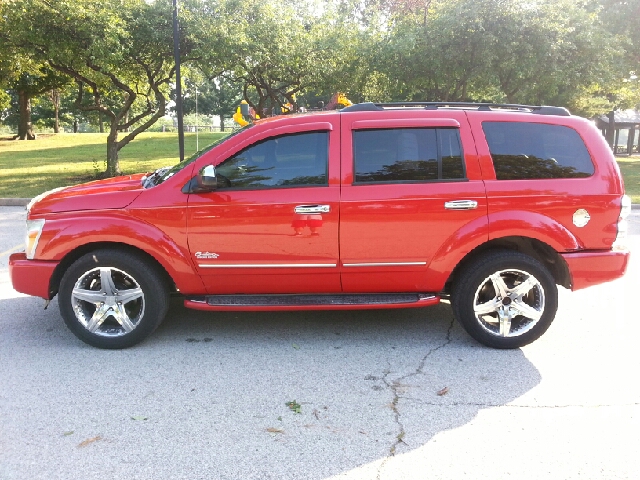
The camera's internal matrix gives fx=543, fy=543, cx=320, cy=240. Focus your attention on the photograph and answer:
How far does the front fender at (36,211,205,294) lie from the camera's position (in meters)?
4.14

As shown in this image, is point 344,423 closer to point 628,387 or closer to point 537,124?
point 628,387

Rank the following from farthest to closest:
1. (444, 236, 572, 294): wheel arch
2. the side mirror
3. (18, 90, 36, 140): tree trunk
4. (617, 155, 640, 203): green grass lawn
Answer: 1. (18, 90, 36, 140): tree trunk
2. (617, 155, 640, 203): green grass lawn
3. (444, 236, 572, 294): wheel arch
4. the side mirror

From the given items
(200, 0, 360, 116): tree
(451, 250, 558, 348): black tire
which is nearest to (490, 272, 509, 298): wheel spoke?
(451, 250, 558, 348): black tire

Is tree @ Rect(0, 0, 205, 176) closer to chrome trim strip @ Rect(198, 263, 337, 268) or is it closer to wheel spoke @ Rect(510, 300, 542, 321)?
chrome trim strip @ Rect(198, 263, 337, 268)

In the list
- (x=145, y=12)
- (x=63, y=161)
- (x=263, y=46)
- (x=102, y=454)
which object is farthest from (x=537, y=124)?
(x=63, y=161)

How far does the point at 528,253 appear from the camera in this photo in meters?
4.50

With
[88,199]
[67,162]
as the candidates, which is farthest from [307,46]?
[88,199]

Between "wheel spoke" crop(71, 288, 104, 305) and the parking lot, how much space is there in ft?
1.32

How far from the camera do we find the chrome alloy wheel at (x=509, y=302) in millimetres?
4270

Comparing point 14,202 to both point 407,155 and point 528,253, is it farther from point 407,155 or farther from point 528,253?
point 528,253

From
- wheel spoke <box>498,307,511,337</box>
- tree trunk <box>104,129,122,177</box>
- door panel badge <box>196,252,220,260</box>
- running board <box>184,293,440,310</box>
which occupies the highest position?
tree trunk <box>104,129,122,177</box>

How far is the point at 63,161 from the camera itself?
21.3 m

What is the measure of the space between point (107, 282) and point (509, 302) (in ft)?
10.4

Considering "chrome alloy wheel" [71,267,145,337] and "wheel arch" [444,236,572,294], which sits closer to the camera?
"chrome alloy wheel" [71,267,145,337]
